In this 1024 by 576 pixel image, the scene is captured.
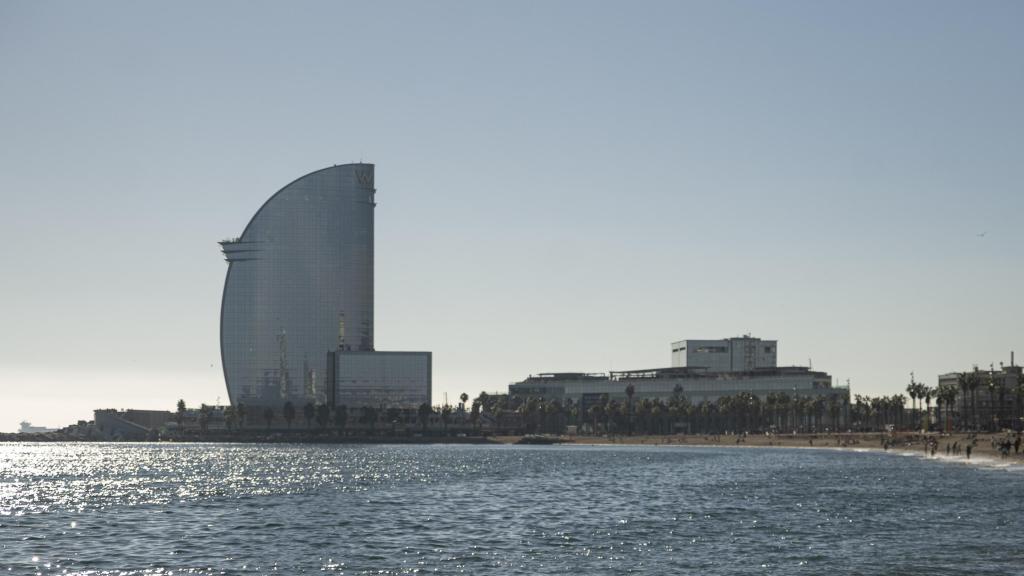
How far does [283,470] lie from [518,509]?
77.0 meters

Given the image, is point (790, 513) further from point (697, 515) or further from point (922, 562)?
point (922, 562)

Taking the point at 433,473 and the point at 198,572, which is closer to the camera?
the point at 198,572

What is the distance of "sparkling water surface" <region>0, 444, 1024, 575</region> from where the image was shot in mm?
53625

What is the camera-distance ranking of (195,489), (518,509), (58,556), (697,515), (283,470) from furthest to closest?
(283,470)
(195,489)
(518,509)
(697,515)
(58,556)

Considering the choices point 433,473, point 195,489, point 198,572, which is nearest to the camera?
point 198,572

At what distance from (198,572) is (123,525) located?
2312 centimetres

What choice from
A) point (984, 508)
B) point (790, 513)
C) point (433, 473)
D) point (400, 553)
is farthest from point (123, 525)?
point (433, 473)

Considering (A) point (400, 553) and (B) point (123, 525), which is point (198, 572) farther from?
(B) point (123, 525)

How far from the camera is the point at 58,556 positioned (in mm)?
56375

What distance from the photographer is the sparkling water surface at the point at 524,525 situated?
176 feet

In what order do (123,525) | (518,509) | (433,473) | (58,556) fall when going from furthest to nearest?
(433,473) → (518,509) → (123,525) → (58,556)

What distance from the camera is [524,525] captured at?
7100cm

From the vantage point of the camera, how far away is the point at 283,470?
154 metres

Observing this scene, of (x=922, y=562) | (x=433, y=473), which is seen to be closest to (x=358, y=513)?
(x=922, y=562)
